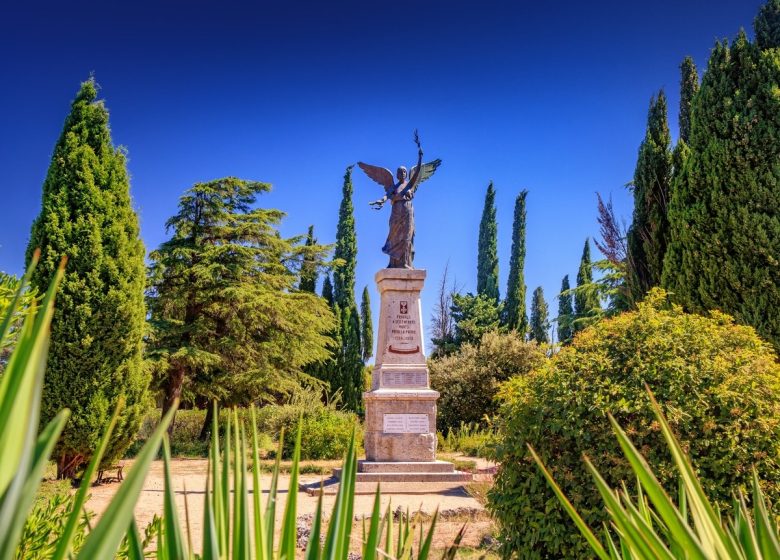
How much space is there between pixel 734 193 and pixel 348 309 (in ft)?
60.8

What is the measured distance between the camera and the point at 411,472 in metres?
9.48

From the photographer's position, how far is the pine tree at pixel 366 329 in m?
29.4

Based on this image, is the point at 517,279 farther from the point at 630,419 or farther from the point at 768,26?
the point at 630,419

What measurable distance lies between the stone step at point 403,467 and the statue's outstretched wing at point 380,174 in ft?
17.6

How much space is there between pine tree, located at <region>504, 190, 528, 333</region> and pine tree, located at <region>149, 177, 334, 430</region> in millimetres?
13870

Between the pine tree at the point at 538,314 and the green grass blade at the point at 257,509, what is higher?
the pine tree at the point at 538,314

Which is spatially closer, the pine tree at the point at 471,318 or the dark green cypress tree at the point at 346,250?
the pine tree at the point at 471,318

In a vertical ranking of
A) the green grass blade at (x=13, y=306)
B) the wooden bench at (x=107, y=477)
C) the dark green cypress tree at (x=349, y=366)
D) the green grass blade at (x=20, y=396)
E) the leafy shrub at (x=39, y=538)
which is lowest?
the wooden bench at (x=107, y=477)

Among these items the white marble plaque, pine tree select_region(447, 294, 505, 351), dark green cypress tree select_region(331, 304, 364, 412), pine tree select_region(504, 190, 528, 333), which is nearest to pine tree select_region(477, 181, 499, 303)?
pine tree select_region(504, 190, 528, 333)

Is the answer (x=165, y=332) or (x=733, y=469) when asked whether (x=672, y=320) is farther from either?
(x=165, y=332)

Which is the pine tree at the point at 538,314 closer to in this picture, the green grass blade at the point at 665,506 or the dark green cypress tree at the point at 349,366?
the dark green cypress tree at the point at 349,366

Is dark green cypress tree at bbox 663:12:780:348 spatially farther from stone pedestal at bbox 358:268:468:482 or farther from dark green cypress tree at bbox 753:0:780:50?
stone pedestal at bbox 358:268:468:482

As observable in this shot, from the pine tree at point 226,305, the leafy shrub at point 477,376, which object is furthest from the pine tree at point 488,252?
the pine tree at point 226,305

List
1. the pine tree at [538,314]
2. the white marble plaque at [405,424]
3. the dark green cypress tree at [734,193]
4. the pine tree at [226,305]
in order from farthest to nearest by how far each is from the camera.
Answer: the pine tree at [538,314] < the pine tree at [226,305] < the white marble plaque at [405,424] < the dark green cypress tree at [734,193]
